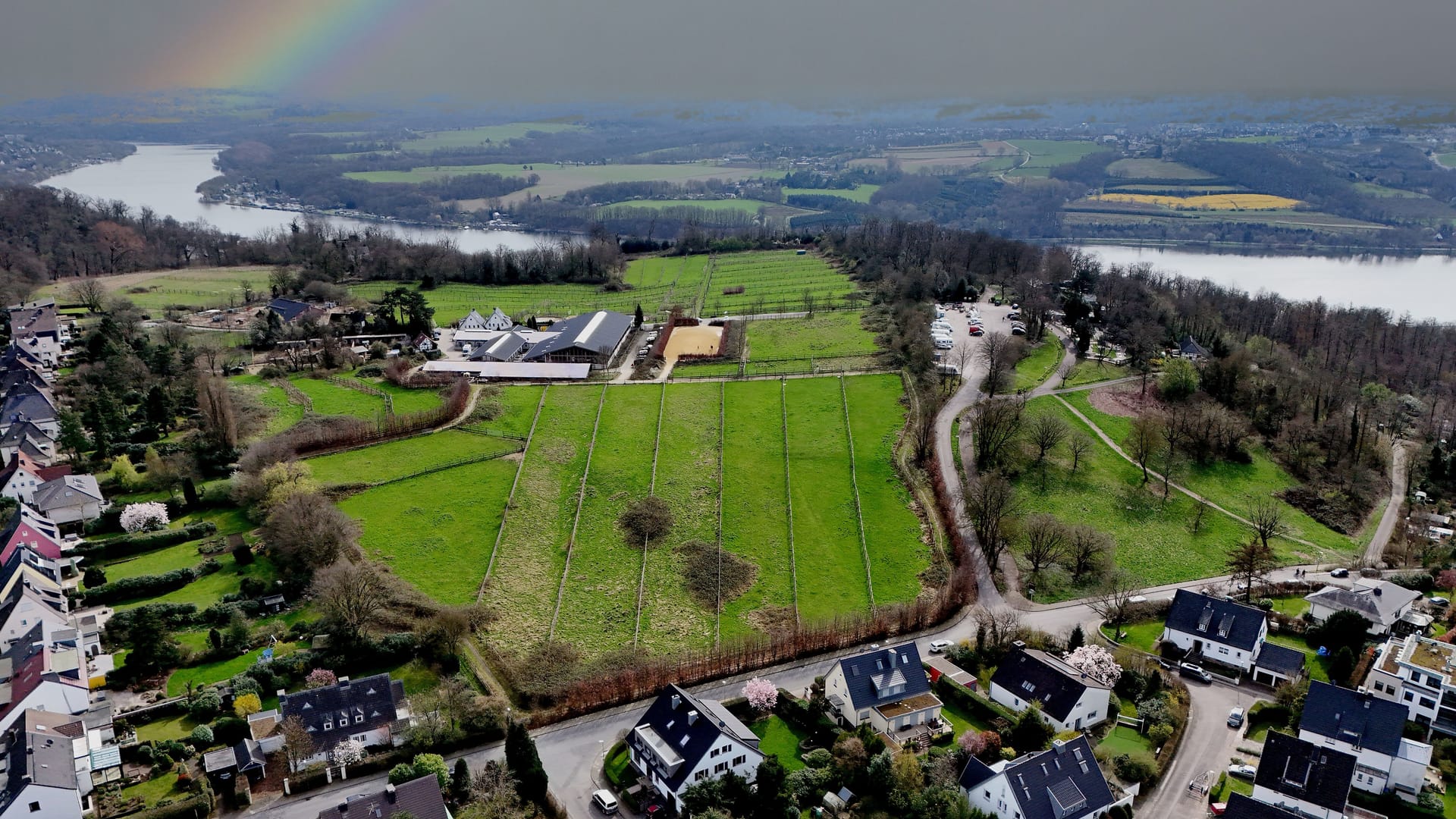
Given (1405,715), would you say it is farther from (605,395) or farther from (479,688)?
(605,395)

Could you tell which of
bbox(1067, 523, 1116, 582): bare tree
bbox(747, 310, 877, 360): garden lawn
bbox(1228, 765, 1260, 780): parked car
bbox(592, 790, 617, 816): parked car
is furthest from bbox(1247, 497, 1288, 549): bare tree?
bbox(592, 790, 617, 816): parked car

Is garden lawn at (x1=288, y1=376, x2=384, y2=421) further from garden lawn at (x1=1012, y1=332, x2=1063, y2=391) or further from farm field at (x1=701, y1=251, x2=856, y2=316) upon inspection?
garden lawn at (x1=1012, y1=332, x2=1063, y2=391)

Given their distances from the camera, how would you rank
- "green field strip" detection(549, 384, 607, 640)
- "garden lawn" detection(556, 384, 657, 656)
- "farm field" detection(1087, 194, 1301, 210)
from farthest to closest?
"farm field" detection(1087, 194, 1301, 210), "green field strip" detection(549, 384, 607, 640), "garden lawn" detection(556, 384, 657, 656)

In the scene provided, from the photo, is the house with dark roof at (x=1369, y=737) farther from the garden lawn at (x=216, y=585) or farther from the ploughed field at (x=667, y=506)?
the garden lawn at (x=216, y=585)

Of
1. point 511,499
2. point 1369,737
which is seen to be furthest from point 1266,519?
point 511,499

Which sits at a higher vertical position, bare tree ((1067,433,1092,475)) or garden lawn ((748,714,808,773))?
bare tree ((1067,433,1092,475))

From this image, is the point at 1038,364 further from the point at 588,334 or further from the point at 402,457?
the point at 402,457

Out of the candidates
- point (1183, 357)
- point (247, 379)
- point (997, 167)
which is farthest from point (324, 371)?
point (997, 167)
